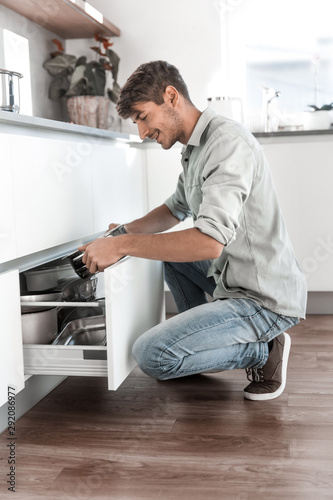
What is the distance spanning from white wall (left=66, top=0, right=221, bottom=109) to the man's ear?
1.41 meters

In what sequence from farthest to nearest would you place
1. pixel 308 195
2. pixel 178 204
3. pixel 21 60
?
pixel 308 195, pixel 21 60, pixel 178 204

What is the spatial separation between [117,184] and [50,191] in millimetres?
667

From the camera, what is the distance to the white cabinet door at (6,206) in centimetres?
151

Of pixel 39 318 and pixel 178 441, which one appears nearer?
pixel 178 441

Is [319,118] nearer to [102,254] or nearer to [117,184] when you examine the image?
[117,184]

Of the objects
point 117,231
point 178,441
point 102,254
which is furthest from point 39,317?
point 178,441

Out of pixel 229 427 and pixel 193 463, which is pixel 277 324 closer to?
pixel 229 427

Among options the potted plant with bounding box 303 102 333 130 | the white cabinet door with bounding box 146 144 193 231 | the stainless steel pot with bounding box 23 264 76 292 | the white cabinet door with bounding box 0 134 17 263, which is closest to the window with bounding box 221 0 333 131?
the potted plant with bounding box 303 102 333 130

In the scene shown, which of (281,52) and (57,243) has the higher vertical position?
(281,52)

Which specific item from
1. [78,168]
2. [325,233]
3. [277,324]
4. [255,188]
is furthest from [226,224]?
[325,233]

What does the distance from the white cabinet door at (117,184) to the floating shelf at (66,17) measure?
0.61 metres

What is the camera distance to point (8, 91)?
1758 millimetres

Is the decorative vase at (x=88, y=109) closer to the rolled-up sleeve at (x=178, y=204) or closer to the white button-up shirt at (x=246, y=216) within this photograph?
Answer: the rolled-up sleeve at (x=178, y=204)

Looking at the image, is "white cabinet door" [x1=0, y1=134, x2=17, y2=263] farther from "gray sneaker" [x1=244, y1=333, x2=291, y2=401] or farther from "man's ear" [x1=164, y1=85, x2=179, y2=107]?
"gray sneaker" [x1=244, y1=333, x2=291, y2=401]
